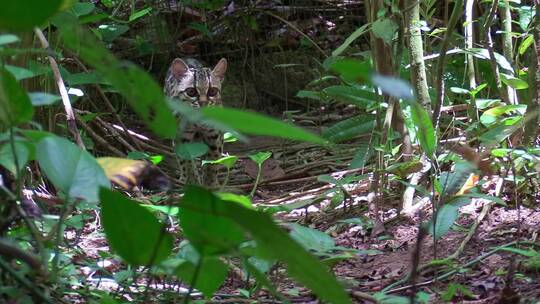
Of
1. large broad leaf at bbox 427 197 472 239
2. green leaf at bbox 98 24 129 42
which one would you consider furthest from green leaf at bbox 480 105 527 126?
green leaf at bbox 98 24 129 42

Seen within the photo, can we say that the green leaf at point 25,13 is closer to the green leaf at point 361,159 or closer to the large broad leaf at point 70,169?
the large broad leaf at point 70,169

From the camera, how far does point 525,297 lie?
1.54m

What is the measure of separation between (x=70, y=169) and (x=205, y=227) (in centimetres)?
18

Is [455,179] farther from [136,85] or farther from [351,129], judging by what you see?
[136,85]

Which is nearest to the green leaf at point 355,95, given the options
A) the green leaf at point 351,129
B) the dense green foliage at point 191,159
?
the dense green foliage at point 191,159

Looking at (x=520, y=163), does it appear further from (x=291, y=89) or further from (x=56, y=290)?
(x=291, y=89)

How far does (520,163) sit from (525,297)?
98 centimetres

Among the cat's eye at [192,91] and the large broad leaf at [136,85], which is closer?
the large broad leaf at [136,85]

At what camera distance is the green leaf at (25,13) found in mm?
772

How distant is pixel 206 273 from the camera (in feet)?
3.69

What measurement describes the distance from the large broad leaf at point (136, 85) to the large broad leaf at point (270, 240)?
110mm

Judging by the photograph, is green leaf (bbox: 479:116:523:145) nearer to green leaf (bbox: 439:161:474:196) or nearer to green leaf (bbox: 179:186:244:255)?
green leaf (bbox: 439:161:474:196)

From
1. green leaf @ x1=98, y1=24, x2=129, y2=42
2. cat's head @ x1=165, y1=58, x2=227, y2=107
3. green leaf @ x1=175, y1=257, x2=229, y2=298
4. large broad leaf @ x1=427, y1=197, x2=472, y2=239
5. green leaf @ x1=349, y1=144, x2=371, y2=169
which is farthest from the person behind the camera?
cat's head @ x1=165, y1=58, x2=227, y2=107

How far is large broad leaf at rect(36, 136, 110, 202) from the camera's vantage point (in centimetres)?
95
